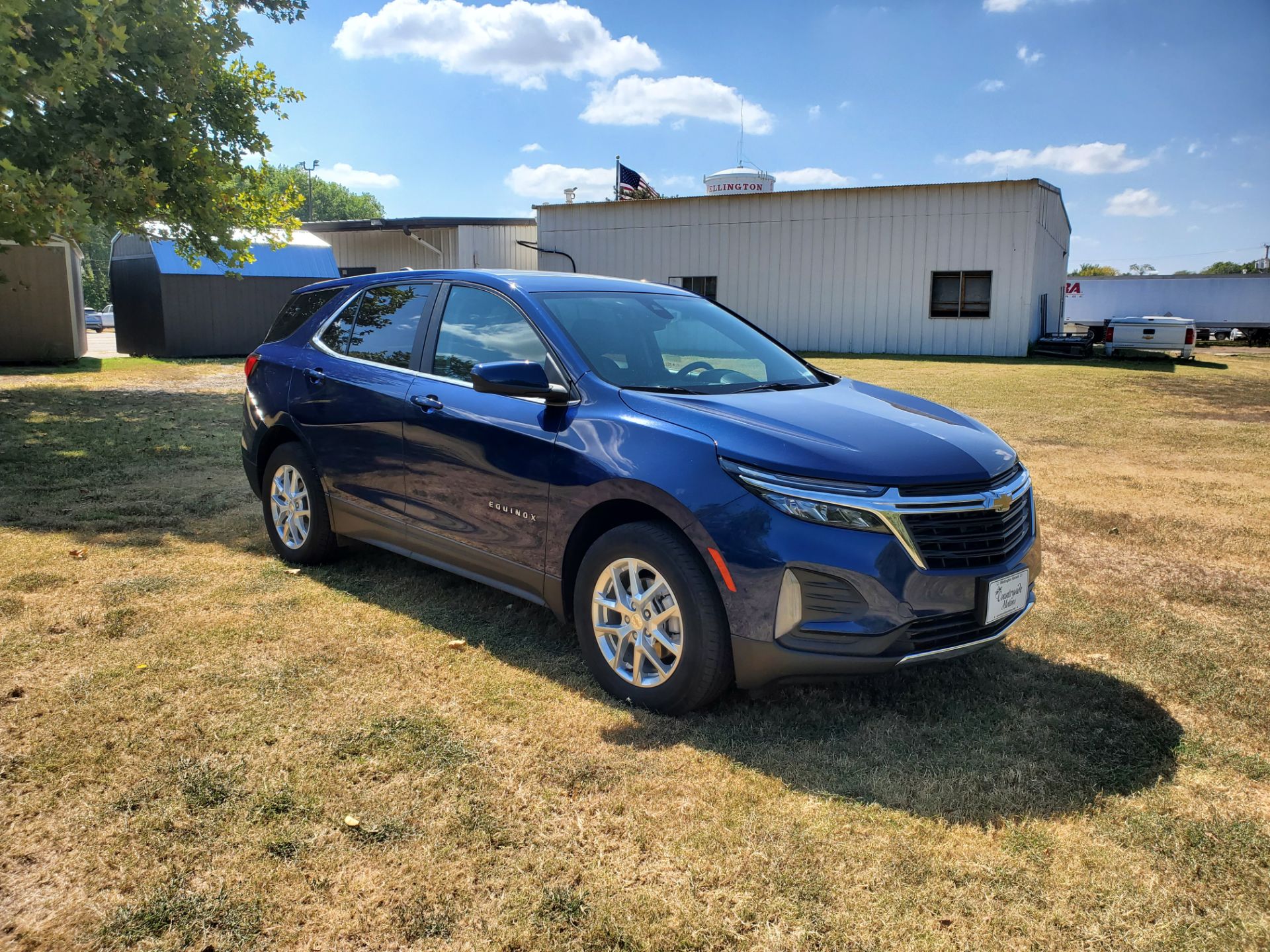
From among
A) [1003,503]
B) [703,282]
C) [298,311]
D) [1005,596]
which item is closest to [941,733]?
[1005,596]

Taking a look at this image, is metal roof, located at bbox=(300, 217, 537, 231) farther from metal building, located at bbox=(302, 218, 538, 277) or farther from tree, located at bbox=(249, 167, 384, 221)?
tree, located at bbox=(249, 167, 384, 221)

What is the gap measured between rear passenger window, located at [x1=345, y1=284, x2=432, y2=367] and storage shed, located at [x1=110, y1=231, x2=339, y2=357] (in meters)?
18.5

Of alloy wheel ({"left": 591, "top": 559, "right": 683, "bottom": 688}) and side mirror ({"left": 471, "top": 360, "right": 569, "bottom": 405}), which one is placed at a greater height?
side mirror ({"left": 471, "top": 360, "right": 569, "bottom": 405})

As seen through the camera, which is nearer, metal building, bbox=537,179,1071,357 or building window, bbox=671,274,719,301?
metal building, bbox=537,179,1071,357

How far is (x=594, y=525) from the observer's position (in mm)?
3703

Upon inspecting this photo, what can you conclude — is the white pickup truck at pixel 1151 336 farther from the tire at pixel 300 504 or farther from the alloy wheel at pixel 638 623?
the alloy wheel at pixel 638 623

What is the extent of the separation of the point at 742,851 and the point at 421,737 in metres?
1.28

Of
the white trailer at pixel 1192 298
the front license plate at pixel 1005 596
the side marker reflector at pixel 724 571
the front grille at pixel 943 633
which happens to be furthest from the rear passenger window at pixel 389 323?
the white trailer at pixel 1192 298

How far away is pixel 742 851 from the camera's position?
2680mm

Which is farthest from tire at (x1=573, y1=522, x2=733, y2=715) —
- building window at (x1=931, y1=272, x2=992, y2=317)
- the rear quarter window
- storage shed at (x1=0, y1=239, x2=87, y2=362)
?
building window at (x1=931, y1=272, x2=992, y2=317)

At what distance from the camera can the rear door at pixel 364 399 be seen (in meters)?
4.60

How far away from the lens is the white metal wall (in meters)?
29.2

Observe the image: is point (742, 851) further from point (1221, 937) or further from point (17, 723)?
point (17, 723)

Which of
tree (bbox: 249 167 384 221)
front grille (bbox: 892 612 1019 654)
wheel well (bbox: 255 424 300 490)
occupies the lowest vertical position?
front grille (bbox: 892 612 1019 654)
